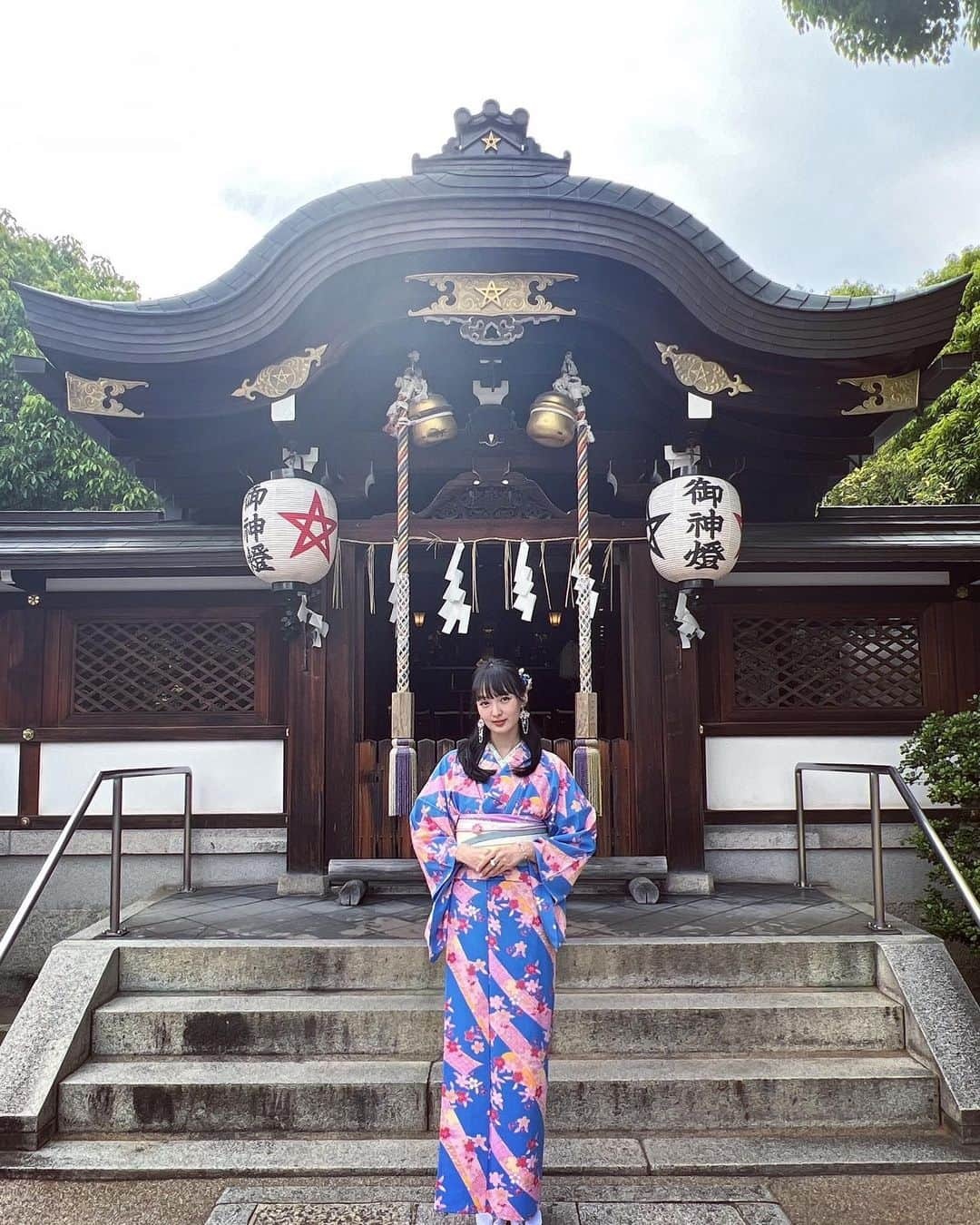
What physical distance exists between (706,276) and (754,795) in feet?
12.8

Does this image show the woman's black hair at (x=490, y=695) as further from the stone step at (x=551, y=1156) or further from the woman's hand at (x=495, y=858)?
the stone step at (x=551, y=1156)

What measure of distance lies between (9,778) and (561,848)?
5.48m

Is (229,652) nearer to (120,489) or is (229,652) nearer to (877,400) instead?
(877,400)

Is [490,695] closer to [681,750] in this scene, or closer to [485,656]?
[681,750]

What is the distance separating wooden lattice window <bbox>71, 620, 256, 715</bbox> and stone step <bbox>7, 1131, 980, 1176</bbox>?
11.7 ft

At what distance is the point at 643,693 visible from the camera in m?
6.41

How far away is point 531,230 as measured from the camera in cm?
515

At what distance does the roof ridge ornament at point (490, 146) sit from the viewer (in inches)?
218

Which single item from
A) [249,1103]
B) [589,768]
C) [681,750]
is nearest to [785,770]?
[681,750]

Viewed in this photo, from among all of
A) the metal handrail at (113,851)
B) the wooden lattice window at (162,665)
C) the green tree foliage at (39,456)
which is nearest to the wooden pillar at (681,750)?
the wooden lattice window at (162,665)

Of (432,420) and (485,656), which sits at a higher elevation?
(432,420)

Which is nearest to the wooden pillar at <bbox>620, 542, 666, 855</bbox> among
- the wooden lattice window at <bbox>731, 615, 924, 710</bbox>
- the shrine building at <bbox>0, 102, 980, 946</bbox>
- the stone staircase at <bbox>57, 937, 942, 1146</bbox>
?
the shrine building at <bbox>0, 102, 980, 946</bbox>

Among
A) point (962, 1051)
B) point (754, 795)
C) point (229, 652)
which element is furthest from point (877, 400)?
point (229, 652)

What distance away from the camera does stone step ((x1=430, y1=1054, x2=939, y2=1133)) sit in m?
4.00
